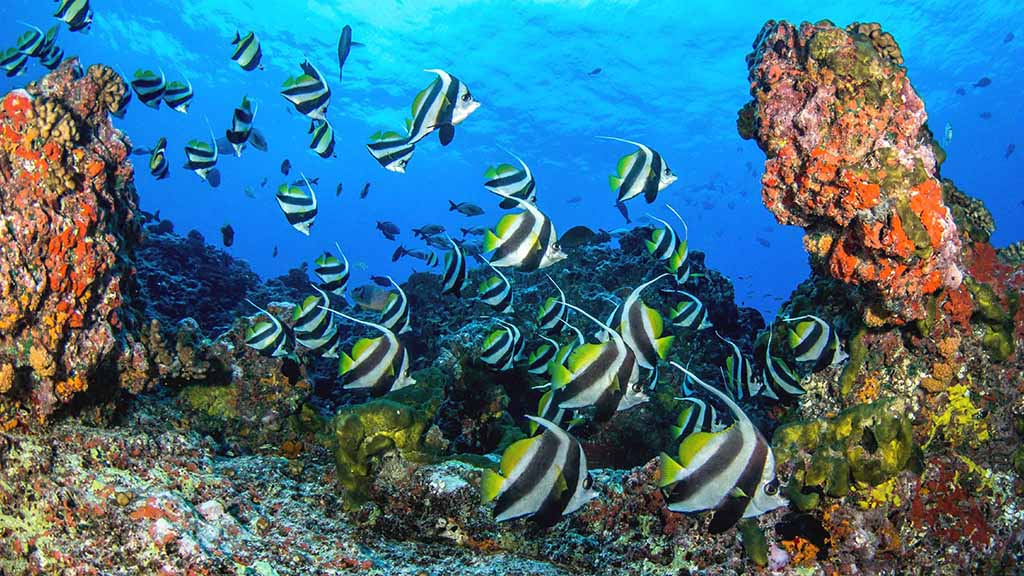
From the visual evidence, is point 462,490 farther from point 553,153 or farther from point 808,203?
point 553,153

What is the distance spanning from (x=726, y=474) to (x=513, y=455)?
878mm

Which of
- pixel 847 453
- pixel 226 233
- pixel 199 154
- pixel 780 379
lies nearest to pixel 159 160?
pixel 199 154

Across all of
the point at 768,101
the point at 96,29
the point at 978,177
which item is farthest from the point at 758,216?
the point at 768,101

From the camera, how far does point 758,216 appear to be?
8544 centimetres

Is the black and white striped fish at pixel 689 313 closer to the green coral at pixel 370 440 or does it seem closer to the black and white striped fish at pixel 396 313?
the black and white striped fish at pixel 396 313

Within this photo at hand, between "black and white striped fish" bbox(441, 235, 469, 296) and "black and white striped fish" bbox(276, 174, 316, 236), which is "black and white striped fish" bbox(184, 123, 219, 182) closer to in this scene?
"black and white striped fish" bbox(276, 174, 316, 236)

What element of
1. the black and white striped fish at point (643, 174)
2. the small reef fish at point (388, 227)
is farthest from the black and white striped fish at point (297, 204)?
the small reef fish at point (388, 227)

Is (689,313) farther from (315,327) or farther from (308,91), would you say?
(308,91)

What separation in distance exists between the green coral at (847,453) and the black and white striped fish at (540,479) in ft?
4.63

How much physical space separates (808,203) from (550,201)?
65791mm

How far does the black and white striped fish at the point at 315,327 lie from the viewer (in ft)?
16.4

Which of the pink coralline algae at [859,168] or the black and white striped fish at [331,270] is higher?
the pink coralline algae at [859,168]

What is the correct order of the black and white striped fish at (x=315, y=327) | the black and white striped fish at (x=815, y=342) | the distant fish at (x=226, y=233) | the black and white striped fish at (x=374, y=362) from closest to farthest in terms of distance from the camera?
the black and white striped fish at (x=374, y=362) → the black and white striped fish at (x=815, y=342) → the black and white striped fish at (x=315, y=327) → the distant fish at (x=226, y=233)

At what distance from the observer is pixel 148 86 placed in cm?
591
